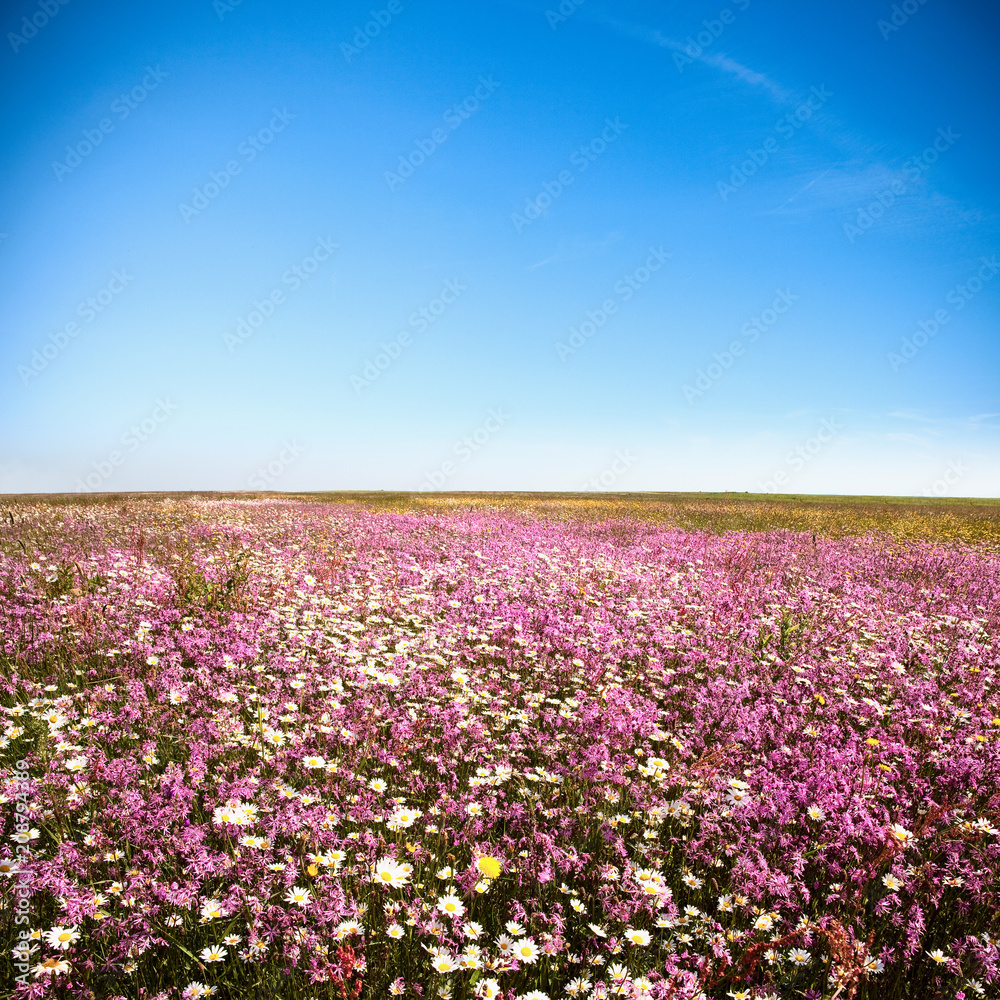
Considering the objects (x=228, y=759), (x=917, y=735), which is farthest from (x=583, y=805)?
(x=917, y=735)

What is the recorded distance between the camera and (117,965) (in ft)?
7.31

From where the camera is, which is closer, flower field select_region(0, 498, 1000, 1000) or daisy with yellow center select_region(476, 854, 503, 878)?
flower field select_region(0, 498, 1000, 1000)

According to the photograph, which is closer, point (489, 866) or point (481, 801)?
point (489, 866)

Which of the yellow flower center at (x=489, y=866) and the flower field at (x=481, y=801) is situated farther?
the yellow flower center at (x=489, y=866)

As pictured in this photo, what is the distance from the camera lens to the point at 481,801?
3480 millimetres

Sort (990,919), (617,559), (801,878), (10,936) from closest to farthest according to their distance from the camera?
(10,936), (990,919), (801,878), (617,559)

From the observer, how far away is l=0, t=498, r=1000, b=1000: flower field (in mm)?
2434

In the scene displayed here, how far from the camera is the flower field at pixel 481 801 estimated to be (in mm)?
2434

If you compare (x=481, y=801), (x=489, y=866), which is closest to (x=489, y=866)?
(x=489, y=866)

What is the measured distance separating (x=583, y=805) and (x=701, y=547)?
1208cm

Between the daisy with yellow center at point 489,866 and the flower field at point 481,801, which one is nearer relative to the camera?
the flower field at point 481,801

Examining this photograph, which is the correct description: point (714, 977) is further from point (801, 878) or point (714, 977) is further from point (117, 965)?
point (117, 965)

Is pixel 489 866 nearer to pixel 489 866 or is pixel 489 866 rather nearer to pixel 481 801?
pixel 489 866

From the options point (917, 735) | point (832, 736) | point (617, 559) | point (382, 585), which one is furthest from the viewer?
point (617, 559)
